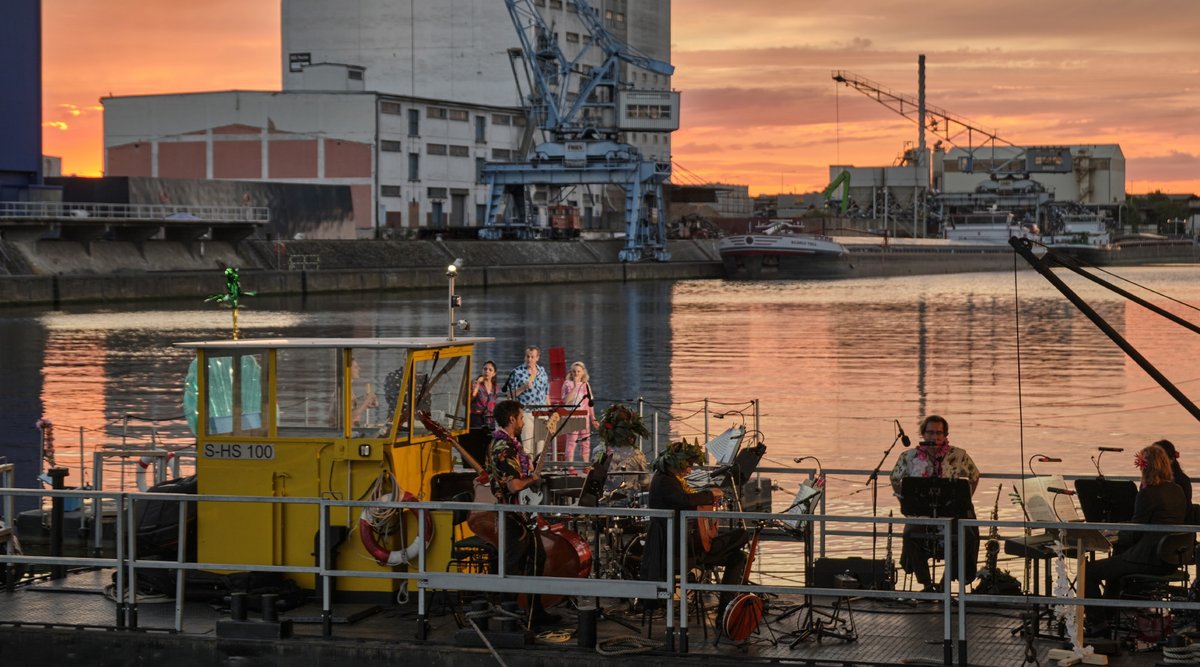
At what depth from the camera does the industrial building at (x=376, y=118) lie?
99750 mm

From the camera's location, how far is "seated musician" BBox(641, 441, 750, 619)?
1079 cm

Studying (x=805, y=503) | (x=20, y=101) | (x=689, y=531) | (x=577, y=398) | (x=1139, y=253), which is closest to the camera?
(x=689, y=531)

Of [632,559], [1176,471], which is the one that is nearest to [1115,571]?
[1176,471]

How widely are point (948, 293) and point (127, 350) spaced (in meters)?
59.3

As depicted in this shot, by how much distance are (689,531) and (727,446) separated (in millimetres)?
4098

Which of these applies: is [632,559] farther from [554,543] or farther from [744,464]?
[744,464]

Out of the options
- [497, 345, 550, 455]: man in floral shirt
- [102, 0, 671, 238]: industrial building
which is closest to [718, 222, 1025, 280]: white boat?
[102, 0, 671, 238]: industrial building

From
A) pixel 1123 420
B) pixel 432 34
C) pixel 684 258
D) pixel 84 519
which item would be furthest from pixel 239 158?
→ pixel 84 519

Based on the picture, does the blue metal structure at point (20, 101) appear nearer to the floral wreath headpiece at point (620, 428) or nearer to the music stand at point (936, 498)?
the floral wreath headpiece at point (620, 428)

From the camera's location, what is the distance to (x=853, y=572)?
12.3 m

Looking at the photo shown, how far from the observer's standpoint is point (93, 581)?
535 inches

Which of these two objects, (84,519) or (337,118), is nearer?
(84,519)

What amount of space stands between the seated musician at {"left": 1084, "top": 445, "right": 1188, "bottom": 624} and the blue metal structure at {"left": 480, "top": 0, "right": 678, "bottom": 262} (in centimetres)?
9302

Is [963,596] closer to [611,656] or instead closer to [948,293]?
[611,656]
